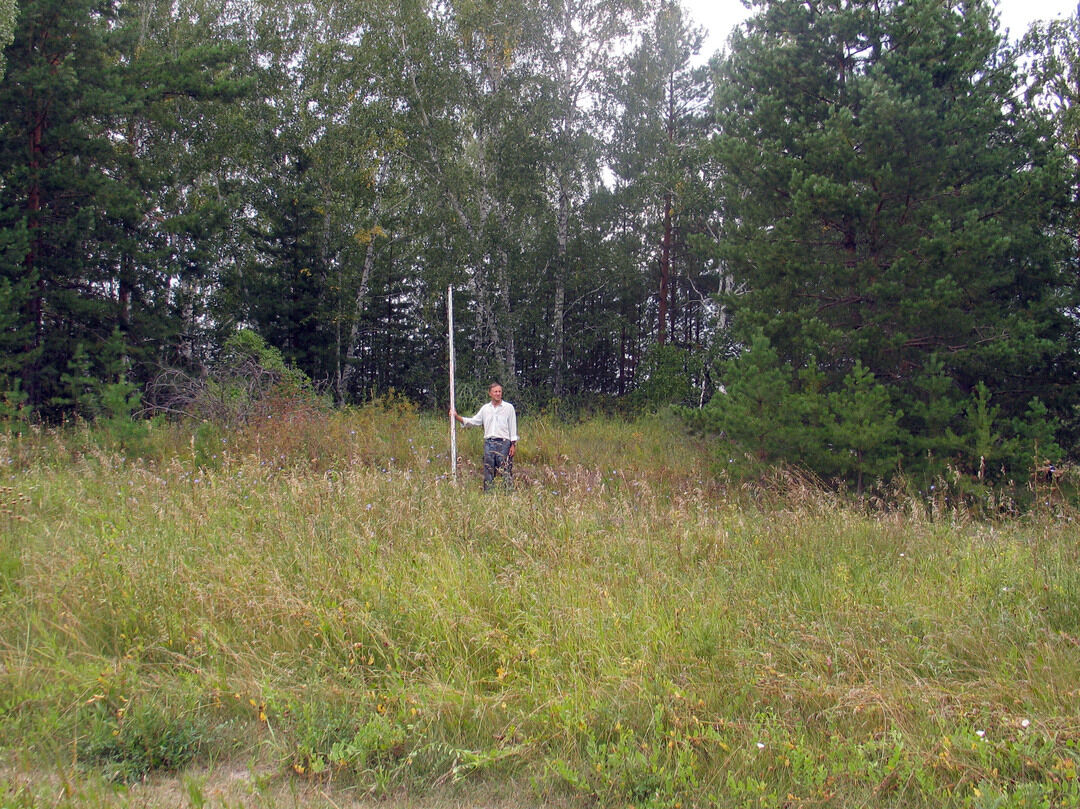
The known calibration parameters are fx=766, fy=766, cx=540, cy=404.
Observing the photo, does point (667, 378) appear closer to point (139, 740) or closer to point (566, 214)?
point (566, 214)

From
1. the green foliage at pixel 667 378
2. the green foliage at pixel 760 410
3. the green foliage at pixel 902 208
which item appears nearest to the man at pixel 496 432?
the green foliage at pixel 760 410

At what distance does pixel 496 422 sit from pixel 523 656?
660cm

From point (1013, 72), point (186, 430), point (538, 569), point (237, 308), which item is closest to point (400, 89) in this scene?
point (237, 308)

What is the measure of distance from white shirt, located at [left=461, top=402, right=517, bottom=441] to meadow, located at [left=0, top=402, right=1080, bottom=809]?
4.00 meters

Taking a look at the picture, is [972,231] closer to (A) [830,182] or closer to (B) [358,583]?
(A) [830,182]

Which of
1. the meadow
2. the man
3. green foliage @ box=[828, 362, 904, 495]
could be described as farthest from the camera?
the man

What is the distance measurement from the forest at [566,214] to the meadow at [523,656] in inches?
197

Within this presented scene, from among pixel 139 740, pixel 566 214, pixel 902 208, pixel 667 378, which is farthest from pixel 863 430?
pixel 566 214

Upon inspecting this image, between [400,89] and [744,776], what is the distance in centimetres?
2112

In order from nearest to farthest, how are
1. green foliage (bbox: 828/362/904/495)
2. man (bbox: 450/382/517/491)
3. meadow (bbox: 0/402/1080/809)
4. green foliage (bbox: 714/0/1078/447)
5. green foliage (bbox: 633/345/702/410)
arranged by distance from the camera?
meadow (bbox: 0/402/1080/809), green foliage (bbox: 828/362/904/495), green foliage (bbox: 714/0/1078/447), man (bbox: 450/382/517/491), green foliage (bbox: 633/345/702/410)

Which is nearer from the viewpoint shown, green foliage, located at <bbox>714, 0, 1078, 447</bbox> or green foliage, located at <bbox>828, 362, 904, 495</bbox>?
green foliage, located at <bbox>828, 362, 904, 495</bbox>

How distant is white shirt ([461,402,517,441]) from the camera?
10297mm

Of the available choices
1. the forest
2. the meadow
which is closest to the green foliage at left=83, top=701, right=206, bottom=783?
the meadow

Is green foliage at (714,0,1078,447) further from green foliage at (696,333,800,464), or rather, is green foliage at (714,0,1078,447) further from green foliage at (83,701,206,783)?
green foliage at (83,701,206,783)
